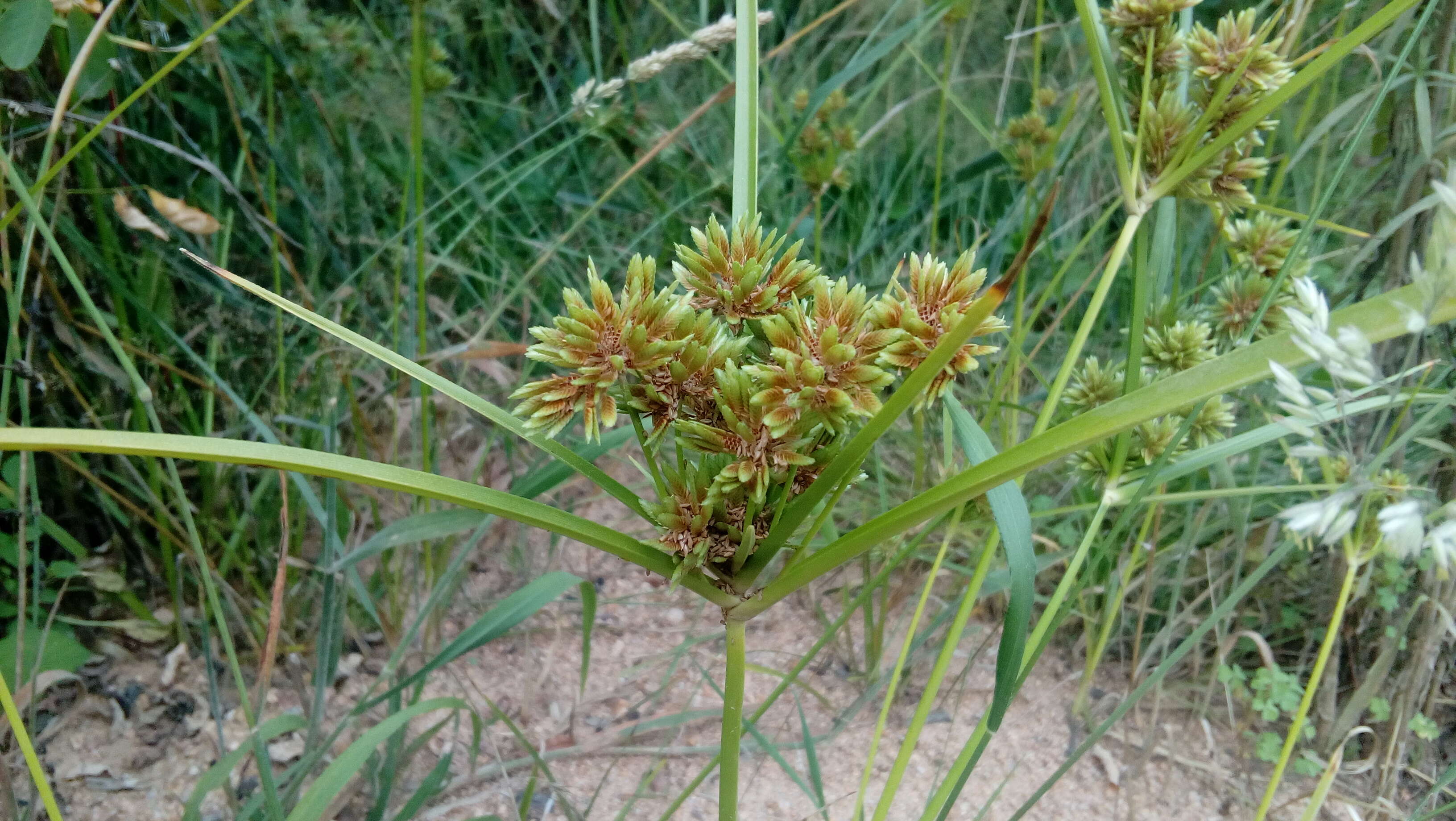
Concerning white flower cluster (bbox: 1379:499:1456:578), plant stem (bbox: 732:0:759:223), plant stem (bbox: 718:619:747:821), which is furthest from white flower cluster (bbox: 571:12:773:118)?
white flower cluster (bbox: 1379:499:1456:578)

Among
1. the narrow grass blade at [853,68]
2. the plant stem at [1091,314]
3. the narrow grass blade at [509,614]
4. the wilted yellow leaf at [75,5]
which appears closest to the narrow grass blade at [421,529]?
the narrow grass blade at [509,614]

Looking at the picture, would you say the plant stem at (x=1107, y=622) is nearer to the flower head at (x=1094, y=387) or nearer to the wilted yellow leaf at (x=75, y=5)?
the flower head at (x=1094, y=387)

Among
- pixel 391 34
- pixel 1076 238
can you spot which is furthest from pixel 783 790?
pixel 391 34

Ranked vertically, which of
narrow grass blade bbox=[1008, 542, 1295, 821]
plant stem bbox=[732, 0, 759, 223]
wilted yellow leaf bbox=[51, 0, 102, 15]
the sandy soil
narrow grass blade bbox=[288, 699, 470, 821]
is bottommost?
the sandy soil

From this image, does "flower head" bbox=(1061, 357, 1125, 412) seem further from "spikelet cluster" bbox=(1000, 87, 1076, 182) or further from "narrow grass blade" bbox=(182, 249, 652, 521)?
"narrow grass blade" bbox=(182, 249, 652, 521)

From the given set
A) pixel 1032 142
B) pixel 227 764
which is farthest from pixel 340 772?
pixel 1032 142
